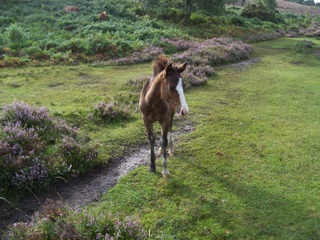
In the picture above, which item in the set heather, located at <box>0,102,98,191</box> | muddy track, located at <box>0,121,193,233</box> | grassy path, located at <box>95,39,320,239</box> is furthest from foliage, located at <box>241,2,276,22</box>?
heather, located at <box>0,102,98,191</box>

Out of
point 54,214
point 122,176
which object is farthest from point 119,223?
point 122,176

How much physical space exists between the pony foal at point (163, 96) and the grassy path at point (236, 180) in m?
0.88

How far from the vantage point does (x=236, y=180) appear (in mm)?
6457

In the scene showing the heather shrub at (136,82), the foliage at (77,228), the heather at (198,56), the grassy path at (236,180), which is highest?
the heather at (198,56)

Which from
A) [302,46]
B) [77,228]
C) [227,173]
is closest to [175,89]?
[227,173]

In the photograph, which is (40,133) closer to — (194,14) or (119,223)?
(119,223)

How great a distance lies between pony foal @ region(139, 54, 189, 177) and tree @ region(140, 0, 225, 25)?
2620cm

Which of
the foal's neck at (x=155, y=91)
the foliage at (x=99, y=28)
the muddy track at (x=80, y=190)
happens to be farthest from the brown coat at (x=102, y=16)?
the foal's neck at (x=155, y=91)

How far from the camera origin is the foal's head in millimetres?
5166

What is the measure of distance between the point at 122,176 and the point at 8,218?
7.73 feet

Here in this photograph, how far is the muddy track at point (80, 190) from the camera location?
521cm

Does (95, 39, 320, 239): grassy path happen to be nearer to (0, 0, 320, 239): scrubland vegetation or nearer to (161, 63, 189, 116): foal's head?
(0, 0, 320, 239): scrubland vegetation

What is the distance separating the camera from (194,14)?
3191 cm

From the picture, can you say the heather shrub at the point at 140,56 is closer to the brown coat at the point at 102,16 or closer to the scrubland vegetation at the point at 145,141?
the scrubland vegetation at the point at 145,141
